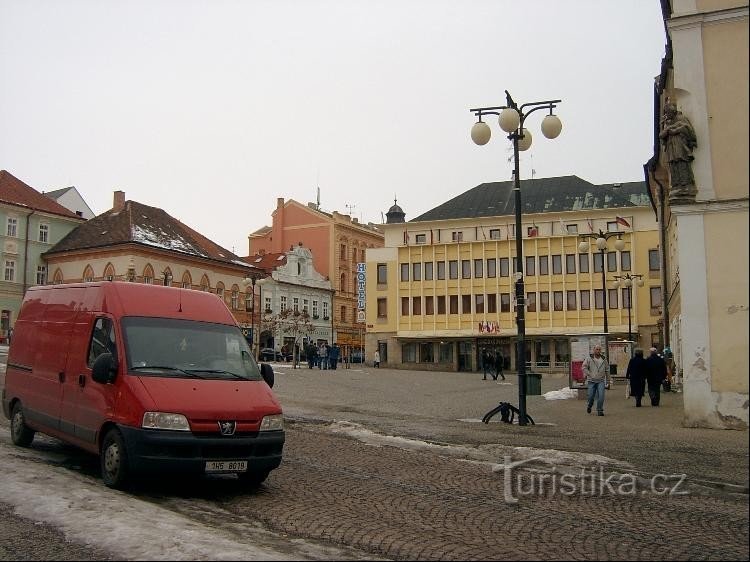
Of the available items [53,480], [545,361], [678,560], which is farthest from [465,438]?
[545,361]

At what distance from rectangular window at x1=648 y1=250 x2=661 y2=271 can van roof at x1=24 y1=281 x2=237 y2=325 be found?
59050 millimetres

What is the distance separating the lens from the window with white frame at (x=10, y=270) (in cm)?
6250

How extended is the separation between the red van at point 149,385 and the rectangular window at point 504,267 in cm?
5903

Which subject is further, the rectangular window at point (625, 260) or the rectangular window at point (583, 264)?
the rectangular window at point (583, 264)

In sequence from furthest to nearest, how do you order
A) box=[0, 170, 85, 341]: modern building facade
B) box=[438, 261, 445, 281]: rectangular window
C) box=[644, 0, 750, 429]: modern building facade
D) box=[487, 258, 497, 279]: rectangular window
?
1. box=[438, 261, 445, 281]: rectangular window
2. box=[487, 258, 497, 279]: rectangular window
3. box=[0, 170, 85, 341]: modern building facade
4. box=[644, 0, 750, 429]: modern building facade

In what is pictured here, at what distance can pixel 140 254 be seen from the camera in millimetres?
61469

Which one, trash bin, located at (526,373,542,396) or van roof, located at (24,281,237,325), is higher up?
van roof, located at (24,281,237,325)

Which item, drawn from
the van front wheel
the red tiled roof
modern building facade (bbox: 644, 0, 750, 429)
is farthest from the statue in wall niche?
the red tiled roof

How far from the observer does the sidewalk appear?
30.3ft

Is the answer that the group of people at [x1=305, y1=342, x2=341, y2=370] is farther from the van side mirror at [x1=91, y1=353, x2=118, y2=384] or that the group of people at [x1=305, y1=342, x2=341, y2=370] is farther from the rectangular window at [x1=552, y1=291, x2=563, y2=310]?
the van side mirror at [x1=91, y1=353, x2=118, y2=384]

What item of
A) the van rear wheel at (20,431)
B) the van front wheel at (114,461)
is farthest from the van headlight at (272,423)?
the van rear wheel at (20,431)

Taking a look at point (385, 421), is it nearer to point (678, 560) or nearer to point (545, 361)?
point (678, 560)

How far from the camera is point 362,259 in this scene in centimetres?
9644

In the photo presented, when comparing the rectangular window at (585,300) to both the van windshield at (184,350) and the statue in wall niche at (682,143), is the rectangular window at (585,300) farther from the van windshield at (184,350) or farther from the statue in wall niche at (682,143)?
the statue in wall niche at (682,143)
